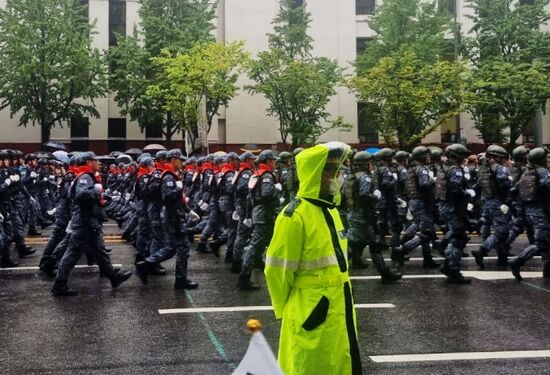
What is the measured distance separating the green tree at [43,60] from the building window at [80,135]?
297 cm

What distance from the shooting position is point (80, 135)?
136 feet

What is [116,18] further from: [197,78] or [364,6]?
[364,6]

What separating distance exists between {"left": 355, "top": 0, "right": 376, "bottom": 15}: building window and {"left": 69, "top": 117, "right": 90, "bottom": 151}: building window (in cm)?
1934

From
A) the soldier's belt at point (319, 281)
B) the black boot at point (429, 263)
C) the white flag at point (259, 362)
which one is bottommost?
the black boot at point (429, 263)

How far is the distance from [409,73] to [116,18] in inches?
823

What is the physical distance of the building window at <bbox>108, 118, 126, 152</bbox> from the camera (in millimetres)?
41469

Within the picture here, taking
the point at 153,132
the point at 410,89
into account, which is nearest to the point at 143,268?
the point at 410,89

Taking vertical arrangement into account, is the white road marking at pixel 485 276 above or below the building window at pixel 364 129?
below

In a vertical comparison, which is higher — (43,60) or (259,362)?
(43,60)

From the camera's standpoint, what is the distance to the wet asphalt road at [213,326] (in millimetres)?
6340

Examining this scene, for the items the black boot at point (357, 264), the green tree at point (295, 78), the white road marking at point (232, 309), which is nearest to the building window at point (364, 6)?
the green tree at point (295, 78)

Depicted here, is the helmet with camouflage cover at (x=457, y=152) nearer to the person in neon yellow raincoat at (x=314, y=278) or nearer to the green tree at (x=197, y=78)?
the person in neon yellow raincoat at (x=314, y=278)

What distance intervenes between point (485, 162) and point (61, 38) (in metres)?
31.1

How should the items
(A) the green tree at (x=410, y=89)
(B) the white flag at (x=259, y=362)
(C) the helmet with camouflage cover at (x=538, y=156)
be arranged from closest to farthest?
(B) the white flag at (x=259, y=362), (C) the helmet with camouflage cover at (x=538, y=156), (A) the green tree at (x=410, y=89)
